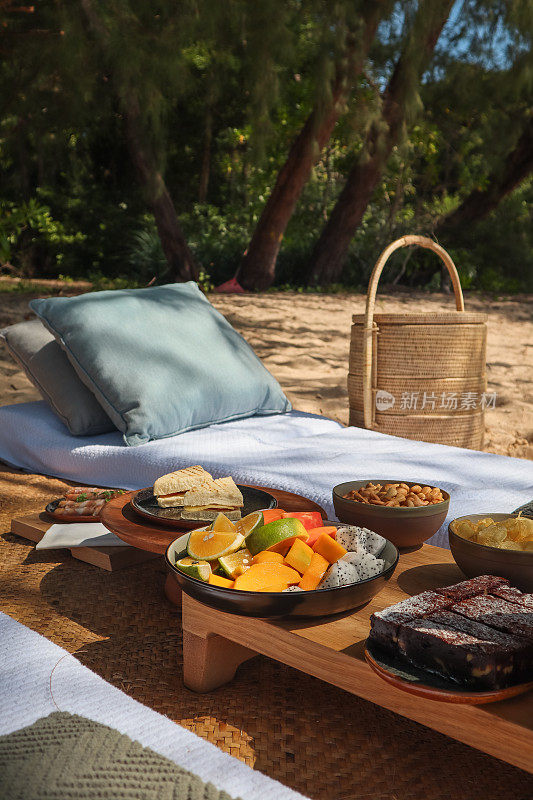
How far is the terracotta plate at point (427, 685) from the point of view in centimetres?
87

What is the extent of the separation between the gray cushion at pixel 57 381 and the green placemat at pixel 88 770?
1683 mm

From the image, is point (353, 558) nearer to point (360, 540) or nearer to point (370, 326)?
point (360, 540)

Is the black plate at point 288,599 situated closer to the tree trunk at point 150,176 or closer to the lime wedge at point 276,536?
the lime wedge at point 276,536

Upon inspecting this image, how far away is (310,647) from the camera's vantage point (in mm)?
1016

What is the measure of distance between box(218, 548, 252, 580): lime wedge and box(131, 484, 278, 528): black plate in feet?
0.87

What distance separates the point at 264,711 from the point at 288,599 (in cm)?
35

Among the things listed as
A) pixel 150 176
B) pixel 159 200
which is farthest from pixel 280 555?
pixel 159 200

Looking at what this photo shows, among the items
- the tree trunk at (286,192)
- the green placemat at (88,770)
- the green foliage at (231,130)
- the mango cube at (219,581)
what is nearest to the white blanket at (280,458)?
the mango cube at (219,581)

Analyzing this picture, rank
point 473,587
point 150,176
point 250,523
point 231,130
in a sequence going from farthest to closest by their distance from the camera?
1. point 231,130
2. point 150,176
3. point 250,523
4. point 473,587

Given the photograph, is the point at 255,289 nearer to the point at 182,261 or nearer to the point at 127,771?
the point at 182,261

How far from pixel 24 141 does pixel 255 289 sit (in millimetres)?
4397

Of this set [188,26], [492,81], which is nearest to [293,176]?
[492,81]

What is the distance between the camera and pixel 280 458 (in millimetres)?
2262

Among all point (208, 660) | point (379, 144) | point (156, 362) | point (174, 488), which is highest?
point (379, 144)
